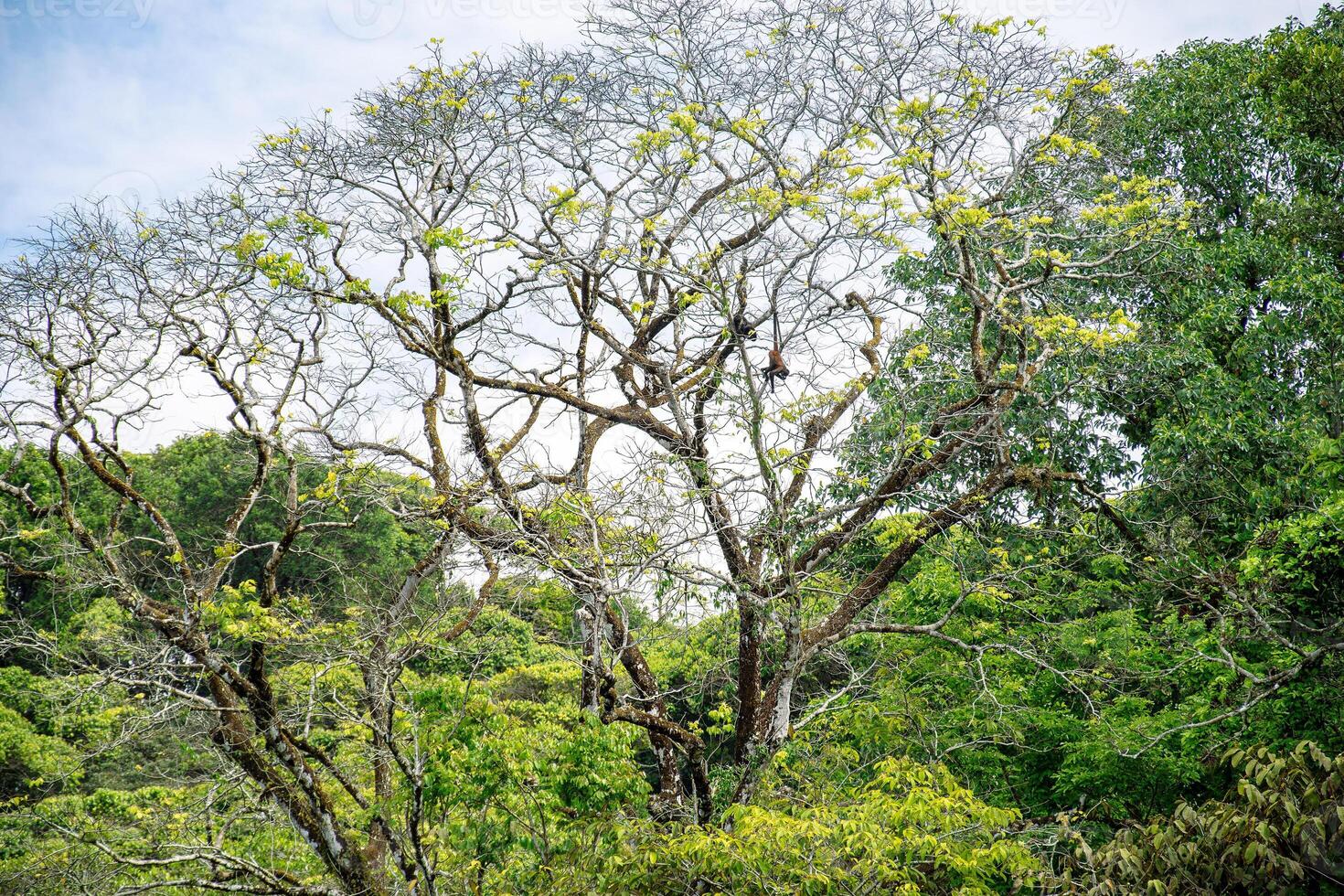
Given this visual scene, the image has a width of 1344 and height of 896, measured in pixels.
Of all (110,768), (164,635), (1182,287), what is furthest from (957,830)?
(110,768)

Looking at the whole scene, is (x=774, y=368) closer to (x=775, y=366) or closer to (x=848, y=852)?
(x=775, y=366)

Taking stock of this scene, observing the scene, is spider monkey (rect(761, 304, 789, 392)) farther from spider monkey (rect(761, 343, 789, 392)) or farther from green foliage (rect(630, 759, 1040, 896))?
green foliage (rect(630, 759, 1040, 896))

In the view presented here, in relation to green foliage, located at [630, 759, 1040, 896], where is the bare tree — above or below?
above

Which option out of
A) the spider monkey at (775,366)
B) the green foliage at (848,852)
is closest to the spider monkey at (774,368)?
the spider monkey at (775,366)

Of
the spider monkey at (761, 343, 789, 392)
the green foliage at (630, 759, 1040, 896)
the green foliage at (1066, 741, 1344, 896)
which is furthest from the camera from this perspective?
the spider monkey at (761, 343, 789, 392)

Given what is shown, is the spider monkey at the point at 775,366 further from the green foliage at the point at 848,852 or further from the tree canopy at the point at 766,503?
the green foliage at the point at 848,852

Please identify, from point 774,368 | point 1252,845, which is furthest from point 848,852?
point 774,368

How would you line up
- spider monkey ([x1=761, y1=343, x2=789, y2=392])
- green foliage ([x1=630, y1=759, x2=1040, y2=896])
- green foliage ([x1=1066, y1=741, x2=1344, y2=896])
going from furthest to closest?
spider monkey ([x1=761, y1=343, x2=789, y2=392]) → green foliage ([x1=630, y1=759, x2=1040, y2=896]) → green foliage ([x1=1066, y1=741, x2=1344, y2=896])

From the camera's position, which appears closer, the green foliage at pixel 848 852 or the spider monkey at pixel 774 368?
the green foliage at pixel 848 852

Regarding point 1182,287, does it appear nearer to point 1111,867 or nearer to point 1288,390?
point 1288,390

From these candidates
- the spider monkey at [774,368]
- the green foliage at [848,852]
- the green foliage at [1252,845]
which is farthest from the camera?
the spider monkey at [774,368]

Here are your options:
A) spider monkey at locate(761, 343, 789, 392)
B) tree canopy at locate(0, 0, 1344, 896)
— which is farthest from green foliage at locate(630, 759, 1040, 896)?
spider monkey at locate(761, 343, 789, 392)

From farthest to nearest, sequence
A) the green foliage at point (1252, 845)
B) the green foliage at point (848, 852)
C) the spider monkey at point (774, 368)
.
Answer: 1. the spider monkey at point (774, 368)
2. the green foliage at point (848, 852)
3. the green foliage at point (1252, 845)

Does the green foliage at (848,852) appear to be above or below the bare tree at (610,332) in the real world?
below
